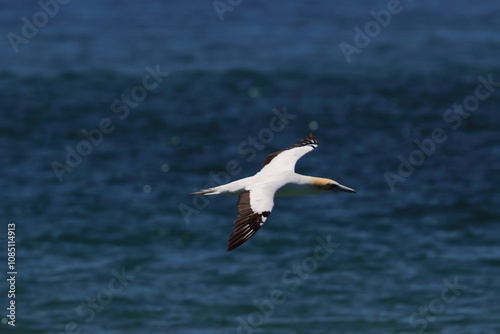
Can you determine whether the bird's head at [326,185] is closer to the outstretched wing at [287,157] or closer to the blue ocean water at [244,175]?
the outstretched wing at [287,157]

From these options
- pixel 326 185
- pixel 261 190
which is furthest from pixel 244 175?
pixel 261 190

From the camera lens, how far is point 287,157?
24.3 metres

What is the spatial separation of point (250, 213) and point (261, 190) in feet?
3.87

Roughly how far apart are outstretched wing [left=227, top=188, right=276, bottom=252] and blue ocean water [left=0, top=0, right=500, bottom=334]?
16.3 meters

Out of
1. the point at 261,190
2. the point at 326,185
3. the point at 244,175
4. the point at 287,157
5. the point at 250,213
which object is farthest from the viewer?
the point at 244,175

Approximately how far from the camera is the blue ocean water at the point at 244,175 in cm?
3756

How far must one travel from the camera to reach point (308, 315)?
36656mm

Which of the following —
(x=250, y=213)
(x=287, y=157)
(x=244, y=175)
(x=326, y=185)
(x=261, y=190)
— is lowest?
(x=244, y=175)

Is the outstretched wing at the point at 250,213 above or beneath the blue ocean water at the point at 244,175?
above

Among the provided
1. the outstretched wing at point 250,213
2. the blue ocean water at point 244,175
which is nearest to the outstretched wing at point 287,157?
the outstretched wing at point 250,213

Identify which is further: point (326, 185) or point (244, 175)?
point (244, 175)

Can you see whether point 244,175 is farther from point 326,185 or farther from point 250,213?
point 250,213

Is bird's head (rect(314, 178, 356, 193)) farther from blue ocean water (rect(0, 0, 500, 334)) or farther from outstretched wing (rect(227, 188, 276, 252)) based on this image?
blue ocean water (rect(0, 0, 500, 334))

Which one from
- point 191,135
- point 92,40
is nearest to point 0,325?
point 191,135
